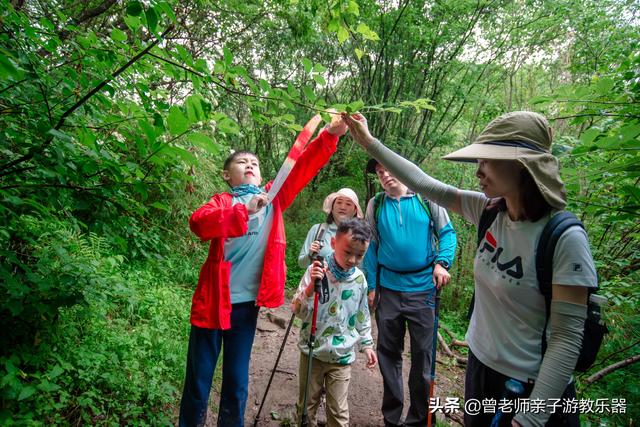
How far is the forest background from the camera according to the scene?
1604 millimetres

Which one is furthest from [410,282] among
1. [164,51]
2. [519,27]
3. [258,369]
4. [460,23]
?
[519,27]

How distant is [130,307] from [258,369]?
1.68m

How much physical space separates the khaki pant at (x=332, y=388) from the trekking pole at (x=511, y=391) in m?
1.35

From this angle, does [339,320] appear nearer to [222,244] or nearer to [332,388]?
[332,388]

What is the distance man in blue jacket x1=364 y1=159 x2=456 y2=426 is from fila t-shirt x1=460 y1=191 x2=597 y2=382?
143 cm

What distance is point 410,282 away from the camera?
322 cm

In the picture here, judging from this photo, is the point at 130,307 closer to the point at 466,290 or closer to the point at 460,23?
the point at 466,290

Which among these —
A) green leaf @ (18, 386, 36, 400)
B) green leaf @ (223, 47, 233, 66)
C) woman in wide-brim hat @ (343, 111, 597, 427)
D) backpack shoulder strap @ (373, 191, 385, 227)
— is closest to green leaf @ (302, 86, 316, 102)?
green leaf @ (223, 47, 233, 66)

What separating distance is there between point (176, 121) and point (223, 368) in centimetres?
185

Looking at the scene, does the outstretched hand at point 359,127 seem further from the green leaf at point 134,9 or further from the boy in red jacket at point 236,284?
the green leaf at point 134,9

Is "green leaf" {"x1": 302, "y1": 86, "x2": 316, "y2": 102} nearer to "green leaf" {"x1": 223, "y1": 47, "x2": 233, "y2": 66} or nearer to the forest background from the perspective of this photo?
the forest background

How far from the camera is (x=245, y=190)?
254 cm

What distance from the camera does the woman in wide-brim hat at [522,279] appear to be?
1338mm

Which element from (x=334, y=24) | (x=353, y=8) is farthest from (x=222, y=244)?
(x=353, y=8)
